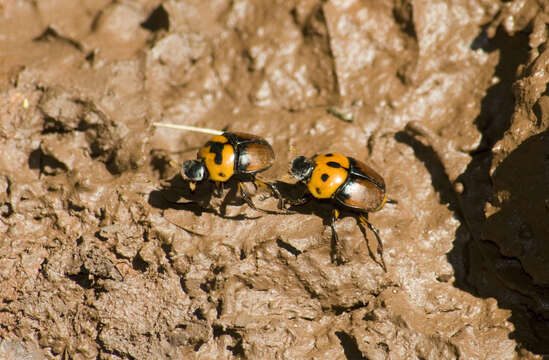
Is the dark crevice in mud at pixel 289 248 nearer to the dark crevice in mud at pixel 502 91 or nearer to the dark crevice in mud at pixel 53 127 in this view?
the dark crevice in mud at pixel 502 91

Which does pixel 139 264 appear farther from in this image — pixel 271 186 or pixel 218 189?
pixel 271 186

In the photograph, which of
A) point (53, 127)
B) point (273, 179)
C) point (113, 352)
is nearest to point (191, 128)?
point (273, 179)

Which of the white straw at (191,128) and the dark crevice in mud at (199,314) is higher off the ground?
the white straw at (191,128)

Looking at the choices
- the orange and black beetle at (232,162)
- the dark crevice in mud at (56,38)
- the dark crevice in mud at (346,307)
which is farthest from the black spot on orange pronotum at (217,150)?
the dark crevice in mud at (56,38)

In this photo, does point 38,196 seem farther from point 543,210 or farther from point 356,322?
point 543,210

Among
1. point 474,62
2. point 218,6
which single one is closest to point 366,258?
point 474,62

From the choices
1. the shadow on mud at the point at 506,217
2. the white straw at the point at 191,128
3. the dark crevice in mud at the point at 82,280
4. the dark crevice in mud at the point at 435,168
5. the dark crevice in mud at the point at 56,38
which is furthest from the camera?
the dark crevice in mud at the point at 56,38
